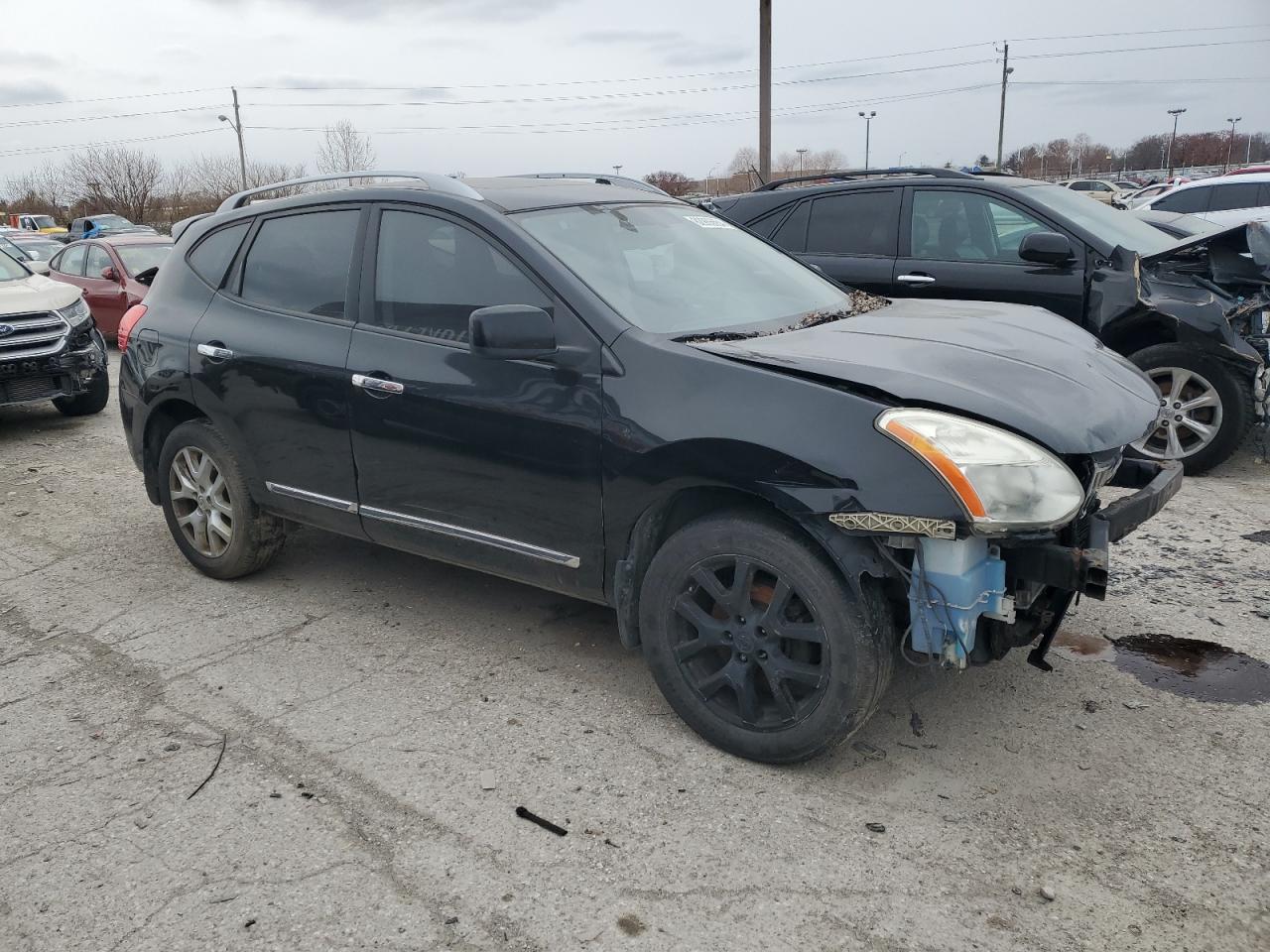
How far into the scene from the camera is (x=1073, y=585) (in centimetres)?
275

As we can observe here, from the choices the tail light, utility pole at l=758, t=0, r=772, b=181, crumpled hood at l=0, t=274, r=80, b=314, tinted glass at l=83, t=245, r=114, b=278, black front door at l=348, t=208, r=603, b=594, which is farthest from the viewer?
utility pole at l=758, t=0, r=772, b=181

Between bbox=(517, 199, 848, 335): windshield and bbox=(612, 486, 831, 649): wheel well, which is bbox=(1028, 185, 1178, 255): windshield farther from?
bbox=(612, 486, 831, 649): wheel well

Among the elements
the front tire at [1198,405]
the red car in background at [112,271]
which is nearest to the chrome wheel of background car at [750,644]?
the front tire at [1198,405]

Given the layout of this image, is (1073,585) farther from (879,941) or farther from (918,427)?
(879,941)

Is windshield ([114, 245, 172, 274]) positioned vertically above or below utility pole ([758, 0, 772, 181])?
below

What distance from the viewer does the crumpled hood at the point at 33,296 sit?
840 centimetres

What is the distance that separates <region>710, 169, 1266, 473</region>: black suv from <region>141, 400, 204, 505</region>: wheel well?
13.1 feet

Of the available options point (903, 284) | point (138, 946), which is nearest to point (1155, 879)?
point (138, 946)

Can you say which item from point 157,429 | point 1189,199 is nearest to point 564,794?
point 157,429

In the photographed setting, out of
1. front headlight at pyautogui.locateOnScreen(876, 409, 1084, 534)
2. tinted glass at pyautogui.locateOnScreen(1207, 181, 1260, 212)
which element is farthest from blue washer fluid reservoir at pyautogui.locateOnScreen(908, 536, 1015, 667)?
tinted glass at pyautogui.locateOnScreen(1207, 181, 1260, 212)

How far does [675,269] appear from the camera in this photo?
3.86 meters

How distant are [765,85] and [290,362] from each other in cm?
1816

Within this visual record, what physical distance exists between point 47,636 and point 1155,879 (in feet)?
13.9

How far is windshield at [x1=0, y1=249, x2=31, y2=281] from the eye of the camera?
9.18 meters
